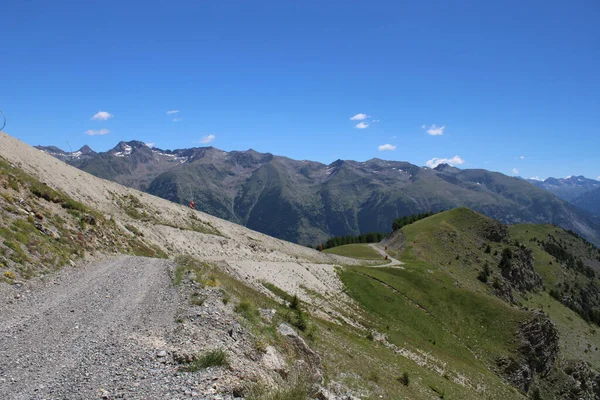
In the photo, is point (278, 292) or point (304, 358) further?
point (278, 292)

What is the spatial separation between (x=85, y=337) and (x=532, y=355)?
71213 millimetres

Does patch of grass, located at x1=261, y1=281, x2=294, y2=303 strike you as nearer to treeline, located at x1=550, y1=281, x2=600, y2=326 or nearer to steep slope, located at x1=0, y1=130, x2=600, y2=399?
steep slope, located at x1=0, y1=130, x2=600, y2=399

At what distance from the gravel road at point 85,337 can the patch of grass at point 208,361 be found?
0.75 meters

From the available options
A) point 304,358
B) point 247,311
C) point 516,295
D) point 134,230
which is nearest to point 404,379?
point 304,358

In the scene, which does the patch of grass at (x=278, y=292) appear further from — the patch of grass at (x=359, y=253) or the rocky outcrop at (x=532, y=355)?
the patch of grass at (x=359, y=253)

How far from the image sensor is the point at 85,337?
14.4 metres

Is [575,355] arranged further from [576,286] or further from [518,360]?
[576,286]

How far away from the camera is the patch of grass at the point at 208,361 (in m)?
12.4

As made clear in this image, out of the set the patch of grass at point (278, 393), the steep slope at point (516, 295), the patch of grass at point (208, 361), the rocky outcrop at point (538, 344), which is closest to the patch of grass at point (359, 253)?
the steep slope at point (516, 295)

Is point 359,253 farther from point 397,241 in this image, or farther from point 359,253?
point 397,241

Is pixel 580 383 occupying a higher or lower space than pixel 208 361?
lower

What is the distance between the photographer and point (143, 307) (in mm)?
18703

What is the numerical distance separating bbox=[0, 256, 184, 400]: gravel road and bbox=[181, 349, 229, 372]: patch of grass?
0.75 metres

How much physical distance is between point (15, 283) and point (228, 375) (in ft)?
48.7
